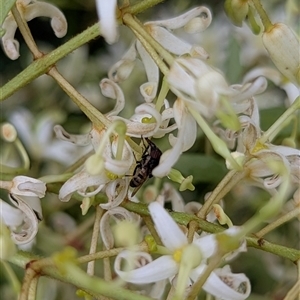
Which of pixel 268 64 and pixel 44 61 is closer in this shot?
pixel 44 61

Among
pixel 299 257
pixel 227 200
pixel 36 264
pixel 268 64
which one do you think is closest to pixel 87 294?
pixel 36 264

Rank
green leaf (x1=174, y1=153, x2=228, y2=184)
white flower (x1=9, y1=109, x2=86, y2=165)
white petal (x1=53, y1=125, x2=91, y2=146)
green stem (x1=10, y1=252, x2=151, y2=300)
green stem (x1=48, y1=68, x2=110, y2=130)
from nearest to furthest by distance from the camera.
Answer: green stem (x1=10, y1=252, x2=151, y2=300) < green stem (x1=48, y1=68, x2=110, y2=130) < white petal (x1=53, y1=125, x2=91, y2=146) < green leaf (x1=174, y1=153, x2=228, y2=184) < white flower (x1=9, y1=109, x2=86, y2=165)

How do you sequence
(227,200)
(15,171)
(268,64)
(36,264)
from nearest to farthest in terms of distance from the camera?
(36,264)
(15,171)
(227,200)
(268,64)

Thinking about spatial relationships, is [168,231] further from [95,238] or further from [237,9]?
[237,9]

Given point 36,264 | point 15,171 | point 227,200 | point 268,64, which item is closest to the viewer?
point 36,264

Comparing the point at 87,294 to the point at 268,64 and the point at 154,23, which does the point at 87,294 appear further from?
the point at 268,64

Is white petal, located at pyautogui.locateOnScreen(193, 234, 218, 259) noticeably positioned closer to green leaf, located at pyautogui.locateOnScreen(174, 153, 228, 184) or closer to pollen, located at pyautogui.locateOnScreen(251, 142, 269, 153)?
pollen, located at pyautogui.locateOnScreen(251, 142, 269, 153)

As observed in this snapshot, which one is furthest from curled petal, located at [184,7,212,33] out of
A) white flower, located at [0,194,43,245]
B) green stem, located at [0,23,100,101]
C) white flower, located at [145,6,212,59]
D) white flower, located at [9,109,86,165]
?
white flower, located at [9,109,86,165]
